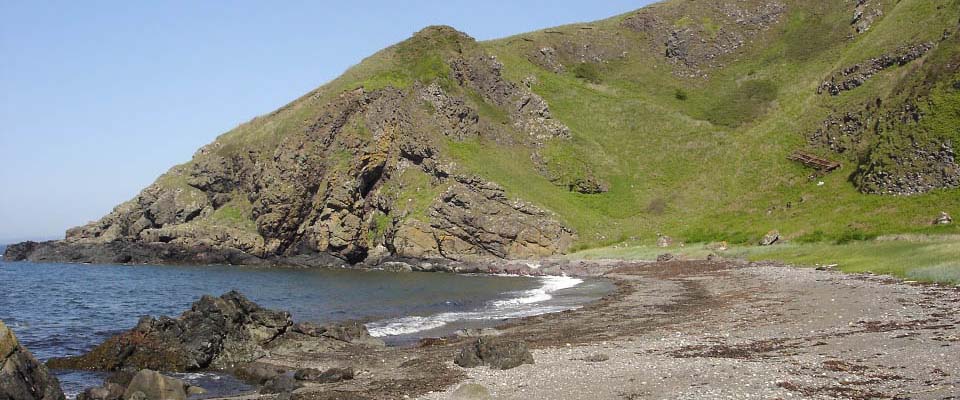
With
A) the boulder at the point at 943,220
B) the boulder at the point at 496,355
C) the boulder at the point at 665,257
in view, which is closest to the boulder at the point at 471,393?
the boulder at the point at 496,355

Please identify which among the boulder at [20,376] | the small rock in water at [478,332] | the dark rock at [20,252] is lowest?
the small rock in water at [478,332]

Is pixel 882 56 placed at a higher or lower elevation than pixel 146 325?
higher

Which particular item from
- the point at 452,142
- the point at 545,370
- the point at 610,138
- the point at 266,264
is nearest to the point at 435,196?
the point at 452,142

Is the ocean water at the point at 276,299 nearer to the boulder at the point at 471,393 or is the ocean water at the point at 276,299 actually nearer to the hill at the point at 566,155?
the boulder at the point at 471,393

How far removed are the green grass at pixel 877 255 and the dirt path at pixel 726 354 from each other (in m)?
1.93

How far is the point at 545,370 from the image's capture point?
20.6 meters

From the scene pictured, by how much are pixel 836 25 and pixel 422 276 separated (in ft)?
Result: 321

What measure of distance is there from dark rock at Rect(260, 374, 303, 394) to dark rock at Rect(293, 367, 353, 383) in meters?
0.46

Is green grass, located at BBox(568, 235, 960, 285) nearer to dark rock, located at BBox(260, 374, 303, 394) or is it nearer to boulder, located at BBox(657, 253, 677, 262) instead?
boulder, located at BBox(657, 253, 677, 262)

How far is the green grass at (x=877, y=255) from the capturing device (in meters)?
35.5

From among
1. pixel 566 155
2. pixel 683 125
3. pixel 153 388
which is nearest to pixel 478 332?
pixel 153 388

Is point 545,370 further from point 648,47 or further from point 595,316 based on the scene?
point 648,47

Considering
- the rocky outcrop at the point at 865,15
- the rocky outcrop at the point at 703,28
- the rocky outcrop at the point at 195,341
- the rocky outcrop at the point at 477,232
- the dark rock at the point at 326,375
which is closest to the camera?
the dark rock at the point at 326,375

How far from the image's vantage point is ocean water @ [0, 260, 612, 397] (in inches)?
1294
